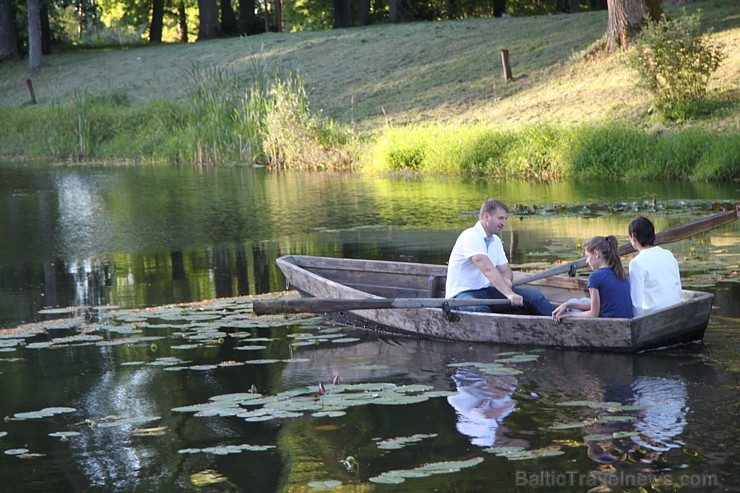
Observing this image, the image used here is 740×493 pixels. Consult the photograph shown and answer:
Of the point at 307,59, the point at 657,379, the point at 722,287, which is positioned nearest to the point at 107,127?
the point at 307,59

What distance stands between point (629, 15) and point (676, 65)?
5318 mm

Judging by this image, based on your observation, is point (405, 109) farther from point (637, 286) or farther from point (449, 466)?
point (449, 466)

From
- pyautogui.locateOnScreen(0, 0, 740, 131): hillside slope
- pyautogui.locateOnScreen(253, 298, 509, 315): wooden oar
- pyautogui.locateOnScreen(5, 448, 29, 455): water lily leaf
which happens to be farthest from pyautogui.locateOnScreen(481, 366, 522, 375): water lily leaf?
pyautogui.locateOnScreen(0, 0, 740, 131): hillside slope

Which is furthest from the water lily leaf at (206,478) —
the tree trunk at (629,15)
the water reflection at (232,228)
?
the tree trunk at (629,15)

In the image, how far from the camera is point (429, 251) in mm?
14719

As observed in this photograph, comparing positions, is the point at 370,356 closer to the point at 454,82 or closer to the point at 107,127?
the point at 454,82

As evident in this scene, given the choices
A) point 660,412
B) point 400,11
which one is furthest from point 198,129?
point 660,412

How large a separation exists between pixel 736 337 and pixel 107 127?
106 ft

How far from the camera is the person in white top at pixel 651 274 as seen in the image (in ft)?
28.1

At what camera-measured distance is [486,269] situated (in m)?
9.26

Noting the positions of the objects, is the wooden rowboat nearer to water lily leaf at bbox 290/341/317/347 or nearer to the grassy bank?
water lily leaf at bbox 290/341/317/347

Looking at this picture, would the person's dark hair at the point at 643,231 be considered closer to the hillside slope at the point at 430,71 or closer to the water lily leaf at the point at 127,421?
the water lily leaf at the point at 127,421

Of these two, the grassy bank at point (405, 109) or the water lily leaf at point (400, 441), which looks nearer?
the water lily leaf at point (400, 441)

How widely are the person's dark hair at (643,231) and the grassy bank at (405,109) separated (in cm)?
1374
